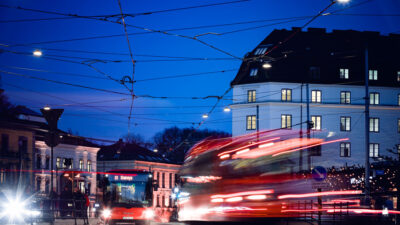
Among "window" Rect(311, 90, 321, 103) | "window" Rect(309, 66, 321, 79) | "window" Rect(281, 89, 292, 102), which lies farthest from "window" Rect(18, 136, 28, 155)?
"window" Rect(309, 66, 321, 79)

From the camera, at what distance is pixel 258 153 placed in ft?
72.3

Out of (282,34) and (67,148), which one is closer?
(282,34)

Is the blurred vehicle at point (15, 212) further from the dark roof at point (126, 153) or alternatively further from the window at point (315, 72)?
the dark roof at point (126, 153)

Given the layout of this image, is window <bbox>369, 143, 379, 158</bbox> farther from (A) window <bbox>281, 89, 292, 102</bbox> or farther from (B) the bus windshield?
(B) the bus windshield

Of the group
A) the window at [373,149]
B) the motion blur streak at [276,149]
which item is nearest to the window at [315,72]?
the window at [373,149]

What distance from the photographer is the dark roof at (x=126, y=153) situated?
11256cm

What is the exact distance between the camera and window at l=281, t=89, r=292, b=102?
80.8 metres

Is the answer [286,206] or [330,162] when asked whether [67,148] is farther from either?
[286,206]

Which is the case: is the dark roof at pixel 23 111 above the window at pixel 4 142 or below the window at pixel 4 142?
above

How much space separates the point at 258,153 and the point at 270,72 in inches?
2327

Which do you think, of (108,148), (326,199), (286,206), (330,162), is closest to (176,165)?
(108,148)

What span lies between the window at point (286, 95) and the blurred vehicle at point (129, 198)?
156 ft

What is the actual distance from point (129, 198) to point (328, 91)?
52093 millimetres

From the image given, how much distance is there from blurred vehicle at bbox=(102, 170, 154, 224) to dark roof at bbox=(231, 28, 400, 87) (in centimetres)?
4761
